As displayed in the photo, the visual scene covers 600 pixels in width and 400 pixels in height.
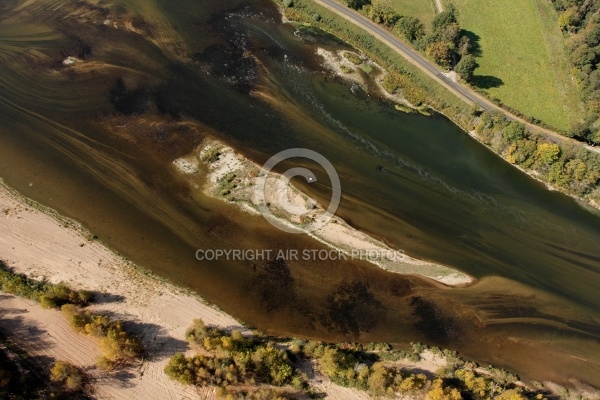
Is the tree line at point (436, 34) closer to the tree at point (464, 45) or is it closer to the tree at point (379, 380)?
the tree at point (464, 45)

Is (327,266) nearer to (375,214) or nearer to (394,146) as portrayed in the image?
(375,214)

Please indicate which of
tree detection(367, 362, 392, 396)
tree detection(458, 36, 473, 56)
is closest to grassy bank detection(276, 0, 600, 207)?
tree detection(458, 36, 473, 56)

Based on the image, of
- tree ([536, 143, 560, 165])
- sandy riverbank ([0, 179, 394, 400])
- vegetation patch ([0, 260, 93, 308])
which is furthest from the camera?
tree ([536, 143, 560, 165])

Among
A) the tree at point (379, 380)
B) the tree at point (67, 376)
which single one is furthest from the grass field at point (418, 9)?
the tree at point (67, 376)

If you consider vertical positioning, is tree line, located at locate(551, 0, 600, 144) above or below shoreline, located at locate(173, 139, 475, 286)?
above

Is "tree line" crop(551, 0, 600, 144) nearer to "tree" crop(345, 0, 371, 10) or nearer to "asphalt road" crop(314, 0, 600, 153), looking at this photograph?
"asphalt road" crop(314, 0, 600, 153)

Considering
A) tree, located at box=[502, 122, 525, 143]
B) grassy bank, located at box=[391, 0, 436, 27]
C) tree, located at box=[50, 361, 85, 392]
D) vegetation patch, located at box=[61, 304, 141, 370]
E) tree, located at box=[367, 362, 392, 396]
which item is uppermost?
grassy bank, located at box=[391, 0, 436, 27]
